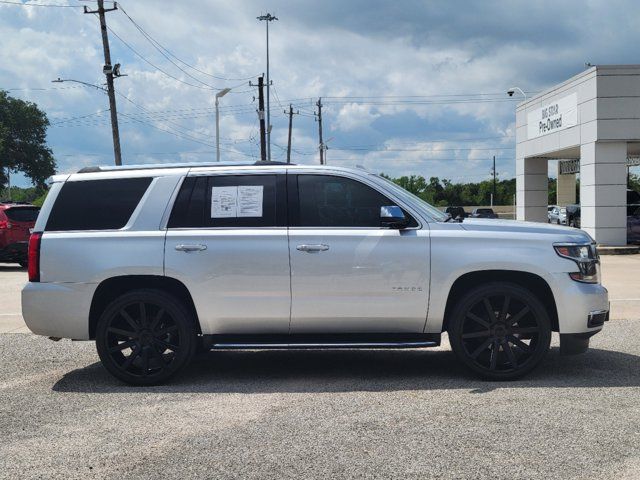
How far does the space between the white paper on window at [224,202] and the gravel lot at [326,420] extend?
1545mm

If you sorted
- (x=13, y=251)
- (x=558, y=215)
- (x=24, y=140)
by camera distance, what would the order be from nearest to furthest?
(x=13, y=251), (x=558, y=215), (x=24, y=140)

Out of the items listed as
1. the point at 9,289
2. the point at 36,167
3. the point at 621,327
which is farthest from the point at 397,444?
the point at 36,167

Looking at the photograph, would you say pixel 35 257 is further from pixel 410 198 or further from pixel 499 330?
pixel 499 330

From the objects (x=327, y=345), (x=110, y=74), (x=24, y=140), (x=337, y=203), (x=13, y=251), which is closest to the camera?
(x=327, y=345)

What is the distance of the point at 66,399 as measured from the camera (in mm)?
5777

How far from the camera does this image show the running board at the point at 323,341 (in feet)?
19.6

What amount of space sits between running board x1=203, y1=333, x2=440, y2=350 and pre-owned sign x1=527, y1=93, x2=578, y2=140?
19.4 meters

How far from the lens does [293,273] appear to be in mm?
5965

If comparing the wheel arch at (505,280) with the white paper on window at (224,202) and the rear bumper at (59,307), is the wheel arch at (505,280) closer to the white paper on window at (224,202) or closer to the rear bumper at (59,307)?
the white paper on window at (224,202)

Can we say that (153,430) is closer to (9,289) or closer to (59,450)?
(59,450)

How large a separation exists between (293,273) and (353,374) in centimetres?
123

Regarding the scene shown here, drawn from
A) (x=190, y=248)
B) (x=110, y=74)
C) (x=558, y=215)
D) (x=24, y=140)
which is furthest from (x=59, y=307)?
(x=24, y=140)

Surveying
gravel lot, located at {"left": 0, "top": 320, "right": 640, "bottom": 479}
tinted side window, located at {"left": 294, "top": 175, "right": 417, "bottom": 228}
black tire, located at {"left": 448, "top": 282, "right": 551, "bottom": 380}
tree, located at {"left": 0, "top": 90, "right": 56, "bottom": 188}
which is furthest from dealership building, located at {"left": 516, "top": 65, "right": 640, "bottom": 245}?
tree, located at {"left": 0, "top": 90, "right": 56, "bottom": 188}

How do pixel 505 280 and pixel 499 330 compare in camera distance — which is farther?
pixel 505 280
